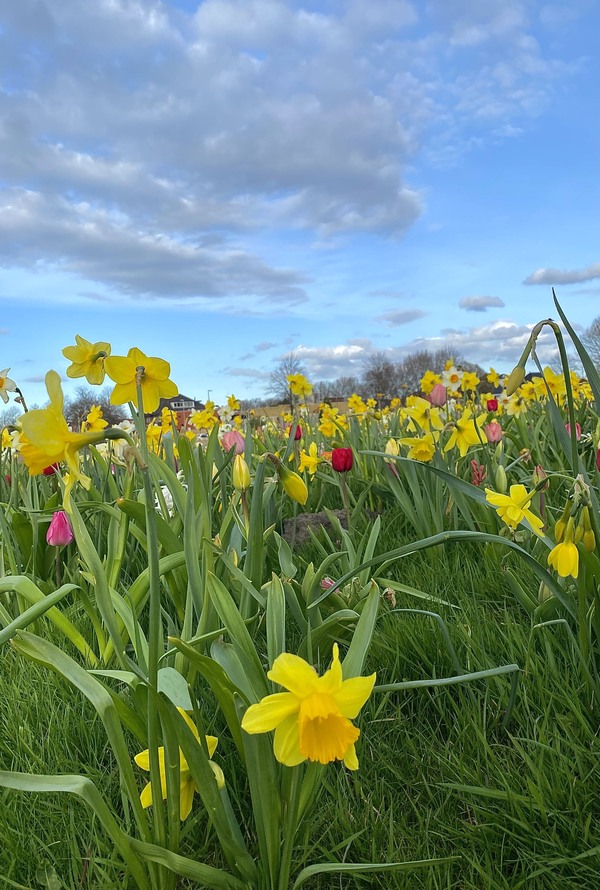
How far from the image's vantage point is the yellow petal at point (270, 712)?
32.7 inches

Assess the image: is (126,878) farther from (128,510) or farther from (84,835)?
(128,510)

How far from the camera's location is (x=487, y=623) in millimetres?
1702

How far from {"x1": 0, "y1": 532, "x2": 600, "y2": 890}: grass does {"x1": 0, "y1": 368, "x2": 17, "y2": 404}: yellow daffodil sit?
155 cm

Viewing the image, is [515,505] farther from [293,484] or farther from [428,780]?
[428,780]

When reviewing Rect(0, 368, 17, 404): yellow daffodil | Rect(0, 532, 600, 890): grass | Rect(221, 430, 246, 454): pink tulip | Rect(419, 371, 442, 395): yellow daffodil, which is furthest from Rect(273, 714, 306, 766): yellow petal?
Rect(419, 371, 442, 395): yellow daffodil

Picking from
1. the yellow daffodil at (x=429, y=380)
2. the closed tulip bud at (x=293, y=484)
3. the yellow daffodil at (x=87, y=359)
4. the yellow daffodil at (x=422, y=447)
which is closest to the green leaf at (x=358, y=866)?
the closed tulip bud at (x=293, y=484)

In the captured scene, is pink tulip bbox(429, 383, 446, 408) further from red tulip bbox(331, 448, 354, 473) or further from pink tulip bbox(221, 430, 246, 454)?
pink tulip bbox(221, 430, 246, 454)

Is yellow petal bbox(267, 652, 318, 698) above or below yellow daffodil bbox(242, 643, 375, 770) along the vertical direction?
above

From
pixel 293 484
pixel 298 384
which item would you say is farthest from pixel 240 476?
pixel 298 384

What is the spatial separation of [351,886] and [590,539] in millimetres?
811

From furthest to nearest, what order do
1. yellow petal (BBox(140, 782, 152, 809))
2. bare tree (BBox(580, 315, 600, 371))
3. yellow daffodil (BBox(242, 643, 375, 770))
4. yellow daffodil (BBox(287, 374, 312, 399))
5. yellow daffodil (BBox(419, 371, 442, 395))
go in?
bare tree (BBox(580, 315, 600, 371)) → yellow daffodil (BBox(419, 371, 442, 395)) → yellow daffodil (BBox(287, 374, 312, 399)) → yellow petal (BBox(140, 782, 152, 809)) → yellow daffodil (BBox(242, 643, 375, 770))

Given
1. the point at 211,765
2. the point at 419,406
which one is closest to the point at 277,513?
the point at 419,406

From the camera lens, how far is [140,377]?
967mm

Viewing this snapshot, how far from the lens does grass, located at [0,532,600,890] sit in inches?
44.1
